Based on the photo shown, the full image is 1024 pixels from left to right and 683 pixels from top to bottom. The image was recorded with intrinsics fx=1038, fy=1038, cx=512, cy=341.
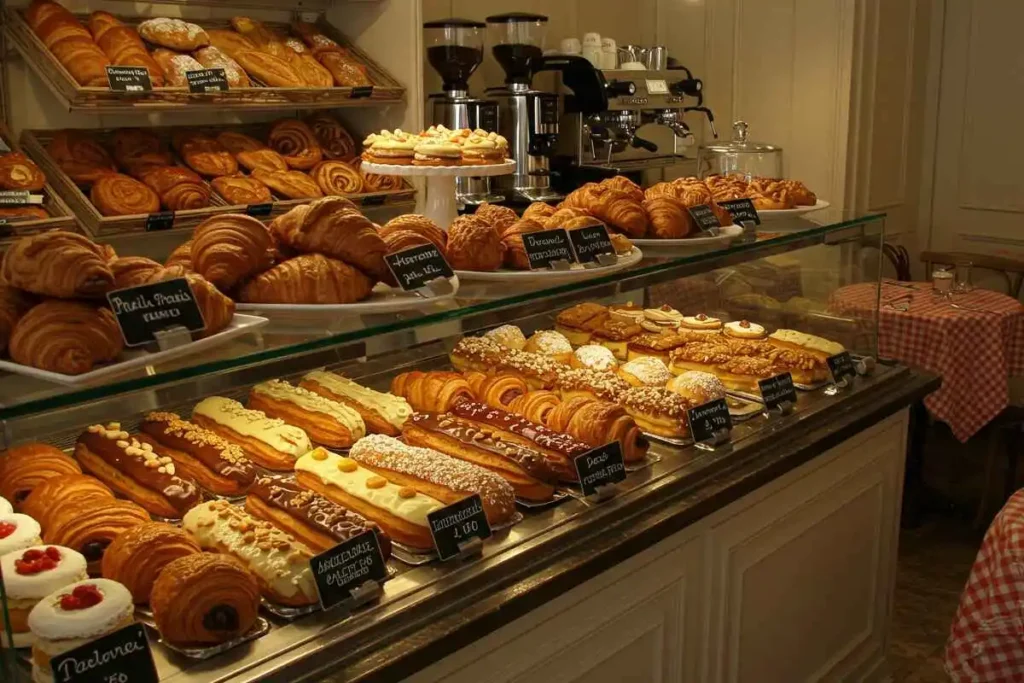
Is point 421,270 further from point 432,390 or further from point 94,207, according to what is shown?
point 94,207

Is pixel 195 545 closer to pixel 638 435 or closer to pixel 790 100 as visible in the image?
pixel 638 435

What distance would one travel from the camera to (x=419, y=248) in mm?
1854

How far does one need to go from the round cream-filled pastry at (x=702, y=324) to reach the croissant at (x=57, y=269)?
1.89 m

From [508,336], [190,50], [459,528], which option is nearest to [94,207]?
[190,50]

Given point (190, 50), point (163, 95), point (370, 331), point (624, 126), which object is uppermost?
point (190, 50)

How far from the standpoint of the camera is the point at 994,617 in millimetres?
2070

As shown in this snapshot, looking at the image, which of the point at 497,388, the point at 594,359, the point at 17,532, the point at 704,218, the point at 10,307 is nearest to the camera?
the point at 10,307

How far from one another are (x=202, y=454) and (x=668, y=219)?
1200mm

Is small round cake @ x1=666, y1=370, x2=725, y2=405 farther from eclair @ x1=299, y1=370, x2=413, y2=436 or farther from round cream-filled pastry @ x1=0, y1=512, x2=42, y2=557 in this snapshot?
round cream-filled pastry @ x1=0, y1=512, x2=42, y2=557

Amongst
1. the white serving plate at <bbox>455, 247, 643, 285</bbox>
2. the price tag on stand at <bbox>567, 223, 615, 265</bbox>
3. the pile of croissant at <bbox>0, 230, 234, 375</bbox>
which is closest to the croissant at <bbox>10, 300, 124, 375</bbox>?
the pile of croissant at <bbox>0, 230, 234, 375</bbox>

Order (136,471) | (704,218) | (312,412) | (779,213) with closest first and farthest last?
(136,471) < (312,412) < (704,218) < (779,213)

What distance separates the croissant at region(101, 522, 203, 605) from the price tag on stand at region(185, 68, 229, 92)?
2.07m

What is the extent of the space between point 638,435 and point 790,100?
4234mm

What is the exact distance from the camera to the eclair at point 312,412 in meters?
2.11
